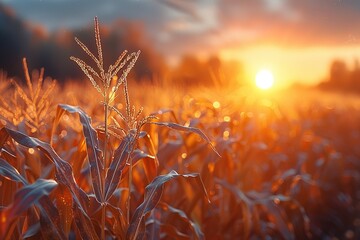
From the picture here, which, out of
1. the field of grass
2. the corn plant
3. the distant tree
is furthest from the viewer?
the distant tree

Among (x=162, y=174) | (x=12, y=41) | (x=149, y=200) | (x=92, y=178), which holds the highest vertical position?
(x=12, y=41)

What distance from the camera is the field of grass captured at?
6.06ft

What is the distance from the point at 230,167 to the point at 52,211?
1.88m

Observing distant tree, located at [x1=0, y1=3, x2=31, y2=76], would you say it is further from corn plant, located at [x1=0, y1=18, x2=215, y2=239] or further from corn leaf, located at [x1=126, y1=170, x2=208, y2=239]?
corn leaf, located at [x1=126, y1=170, x2=208, y2=239]

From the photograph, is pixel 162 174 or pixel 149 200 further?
pixel 162 174

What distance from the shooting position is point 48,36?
35938 mm

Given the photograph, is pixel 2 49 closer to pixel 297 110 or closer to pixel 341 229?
pixel 297 110

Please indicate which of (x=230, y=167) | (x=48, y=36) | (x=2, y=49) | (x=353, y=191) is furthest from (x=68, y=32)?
(x=230, y=167)

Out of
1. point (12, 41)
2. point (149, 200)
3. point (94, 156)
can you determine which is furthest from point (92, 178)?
point (12, 41)

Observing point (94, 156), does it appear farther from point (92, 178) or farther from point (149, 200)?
point (149, 200)

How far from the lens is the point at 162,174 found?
10.4ft

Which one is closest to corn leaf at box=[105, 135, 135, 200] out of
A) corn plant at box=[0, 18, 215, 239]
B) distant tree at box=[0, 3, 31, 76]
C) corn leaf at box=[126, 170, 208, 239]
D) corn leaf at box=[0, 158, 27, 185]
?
corn plant at box=[0, 18, 215, 239]

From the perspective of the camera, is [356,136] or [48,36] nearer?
[356,136]

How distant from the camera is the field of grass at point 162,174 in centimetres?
185
